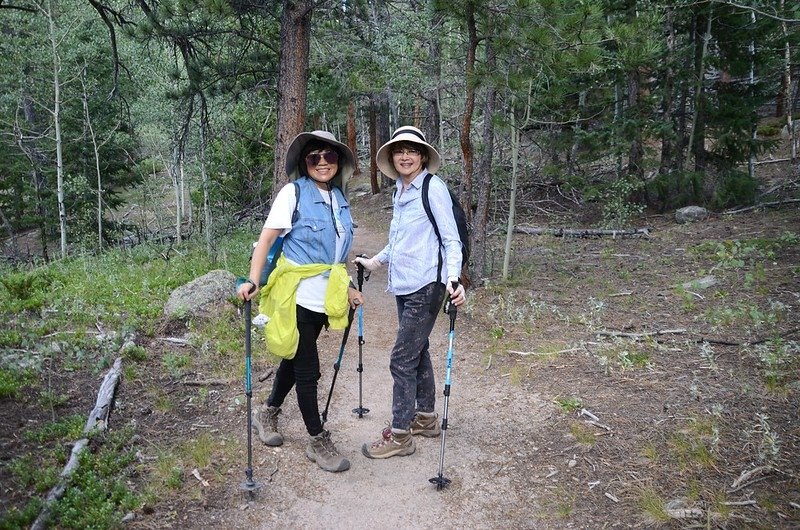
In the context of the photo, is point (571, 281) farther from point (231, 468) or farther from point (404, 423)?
point (231, 468)

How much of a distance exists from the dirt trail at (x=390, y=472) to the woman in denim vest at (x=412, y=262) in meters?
0.32

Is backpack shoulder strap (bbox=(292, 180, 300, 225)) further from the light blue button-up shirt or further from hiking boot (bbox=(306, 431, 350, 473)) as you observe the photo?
hiking boot (bbox=(306, 431, 350, 473))

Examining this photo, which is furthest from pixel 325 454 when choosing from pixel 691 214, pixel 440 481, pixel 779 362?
pixel 691 214

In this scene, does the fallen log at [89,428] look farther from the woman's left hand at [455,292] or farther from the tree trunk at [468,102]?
the tree trunk at [468,102]

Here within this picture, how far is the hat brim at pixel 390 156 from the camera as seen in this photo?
171 inches

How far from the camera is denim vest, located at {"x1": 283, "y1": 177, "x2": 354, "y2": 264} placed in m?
4.19

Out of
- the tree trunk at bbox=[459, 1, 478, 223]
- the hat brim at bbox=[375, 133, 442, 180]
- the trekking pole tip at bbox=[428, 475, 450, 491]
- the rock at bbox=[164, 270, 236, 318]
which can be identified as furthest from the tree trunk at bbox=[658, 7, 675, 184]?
the trekking pole tip at bbox=[428, 475, 450, 491]

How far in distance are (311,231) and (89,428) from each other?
2.38 meters

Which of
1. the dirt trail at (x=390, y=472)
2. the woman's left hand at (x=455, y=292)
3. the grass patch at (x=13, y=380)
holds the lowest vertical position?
the dirt trail at (x=390, y=472)

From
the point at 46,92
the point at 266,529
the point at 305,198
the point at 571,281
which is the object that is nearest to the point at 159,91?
the point at 46,92

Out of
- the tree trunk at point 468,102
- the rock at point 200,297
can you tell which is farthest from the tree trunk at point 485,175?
the rock at point 200,297

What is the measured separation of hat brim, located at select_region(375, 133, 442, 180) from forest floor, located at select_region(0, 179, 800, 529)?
2.28 meters

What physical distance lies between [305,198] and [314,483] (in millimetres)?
2081

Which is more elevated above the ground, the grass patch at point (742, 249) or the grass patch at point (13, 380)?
the grass patch at point (742, 249)
